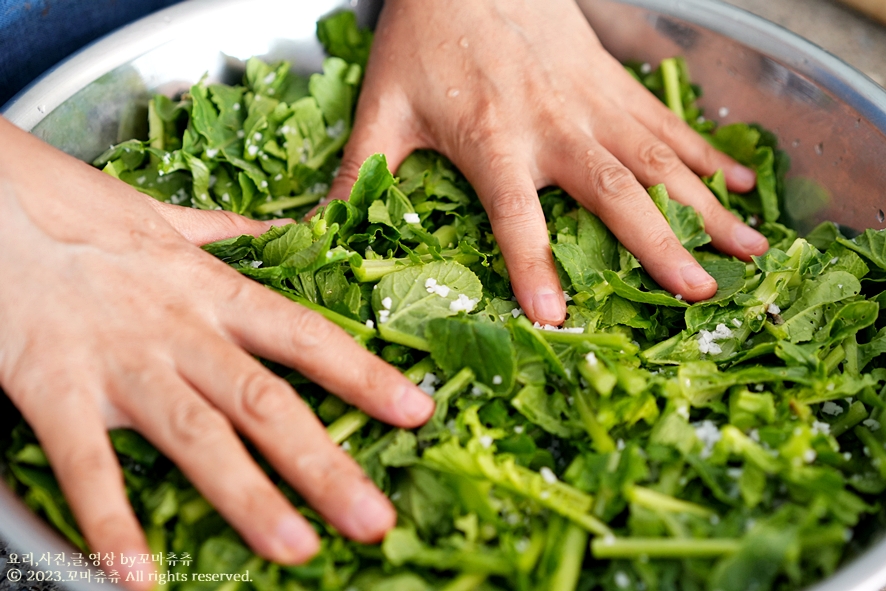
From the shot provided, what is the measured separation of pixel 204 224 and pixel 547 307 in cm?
63

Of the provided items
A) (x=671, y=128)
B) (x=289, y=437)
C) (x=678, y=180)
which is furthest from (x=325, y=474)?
(x=671, y=128)

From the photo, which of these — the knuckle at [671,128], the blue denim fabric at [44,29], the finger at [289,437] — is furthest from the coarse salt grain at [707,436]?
the blue denim fabric at [44,29]

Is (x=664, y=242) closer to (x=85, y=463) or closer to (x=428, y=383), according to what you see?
(x=428, y=383)

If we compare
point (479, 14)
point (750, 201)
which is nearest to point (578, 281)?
point (750, 201)

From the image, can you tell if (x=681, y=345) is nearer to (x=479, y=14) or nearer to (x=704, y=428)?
(x=704, y=428)

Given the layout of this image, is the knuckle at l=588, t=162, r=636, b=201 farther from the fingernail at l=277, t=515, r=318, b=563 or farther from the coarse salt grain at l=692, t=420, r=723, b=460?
the fingernail at l=277, t=515, r=318, b=563

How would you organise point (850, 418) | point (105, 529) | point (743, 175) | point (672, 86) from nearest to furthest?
point (105, 529) < point (850, 418) < point (743, 175) < point (672, 86)

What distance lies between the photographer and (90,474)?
0.90 meters

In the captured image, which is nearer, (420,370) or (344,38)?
(420,370)

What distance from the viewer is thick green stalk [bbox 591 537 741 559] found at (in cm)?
89

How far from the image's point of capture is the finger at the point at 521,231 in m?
1.25

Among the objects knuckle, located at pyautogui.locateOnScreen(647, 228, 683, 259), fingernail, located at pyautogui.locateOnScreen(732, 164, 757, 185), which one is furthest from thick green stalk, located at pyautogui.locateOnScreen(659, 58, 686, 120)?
knuckle, located at pyautogui.locateOnScreen(647, 228, 683, 259)

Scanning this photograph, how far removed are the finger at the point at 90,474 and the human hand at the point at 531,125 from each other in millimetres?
705

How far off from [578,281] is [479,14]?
0.73 m
